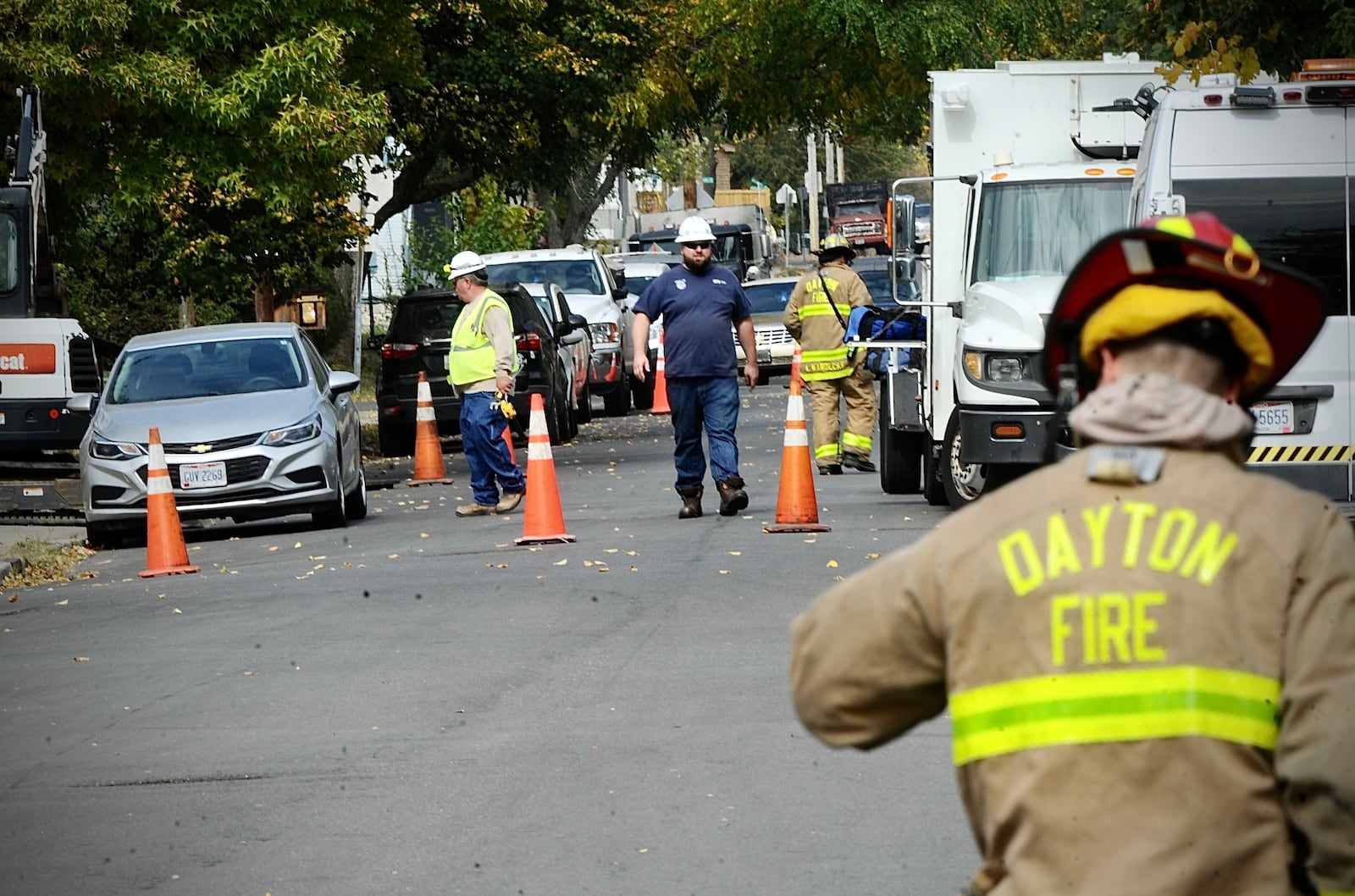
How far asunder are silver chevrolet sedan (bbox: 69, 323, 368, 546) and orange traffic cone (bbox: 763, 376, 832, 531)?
4004mm

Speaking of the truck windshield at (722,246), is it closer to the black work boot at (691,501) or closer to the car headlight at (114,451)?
the car headlight at (114,451)

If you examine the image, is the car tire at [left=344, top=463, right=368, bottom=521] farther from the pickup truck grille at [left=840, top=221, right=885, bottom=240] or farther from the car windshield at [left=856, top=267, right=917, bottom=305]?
the pickup truck grille at [left=840, top=221, right=885, bottom=240]

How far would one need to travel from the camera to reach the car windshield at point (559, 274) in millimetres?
30406

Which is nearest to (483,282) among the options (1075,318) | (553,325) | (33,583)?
(33,583)

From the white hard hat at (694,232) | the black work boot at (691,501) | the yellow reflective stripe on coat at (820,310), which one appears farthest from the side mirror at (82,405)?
the yellow reflective stripe on coat at (820,310)

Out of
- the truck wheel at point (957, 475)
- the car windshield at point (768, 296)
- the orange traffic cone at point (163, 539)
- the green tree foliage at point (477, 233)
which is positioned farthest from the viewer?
the green tree foliage at point (477, 233)

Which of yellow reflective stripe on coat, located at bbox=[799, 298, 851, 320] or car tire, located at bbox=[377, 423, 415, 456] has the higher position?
yellow reflective stripe on coat, located at bbox=[799, 298, 851, 320]

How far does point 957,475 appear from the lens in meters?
15.1

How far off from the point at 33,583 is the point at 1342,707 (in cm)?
1326

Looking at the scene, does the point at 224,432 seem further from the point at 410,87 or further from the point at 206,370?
the point at 410,87

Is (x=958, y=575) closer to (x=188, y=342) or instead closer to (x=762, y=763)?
(x=762, y=763)

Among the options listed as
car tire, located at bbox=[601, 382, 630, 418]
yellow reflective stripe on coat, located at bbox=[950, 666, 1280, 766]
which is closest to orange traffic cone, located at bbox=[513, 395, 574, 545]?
yellow reflective stripe on coat, located at bbox=[950, 666, 1280, 766]

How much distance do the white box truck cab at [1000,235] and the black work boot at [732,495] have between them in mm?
1369

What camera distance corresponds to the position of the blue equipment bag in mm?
17322
